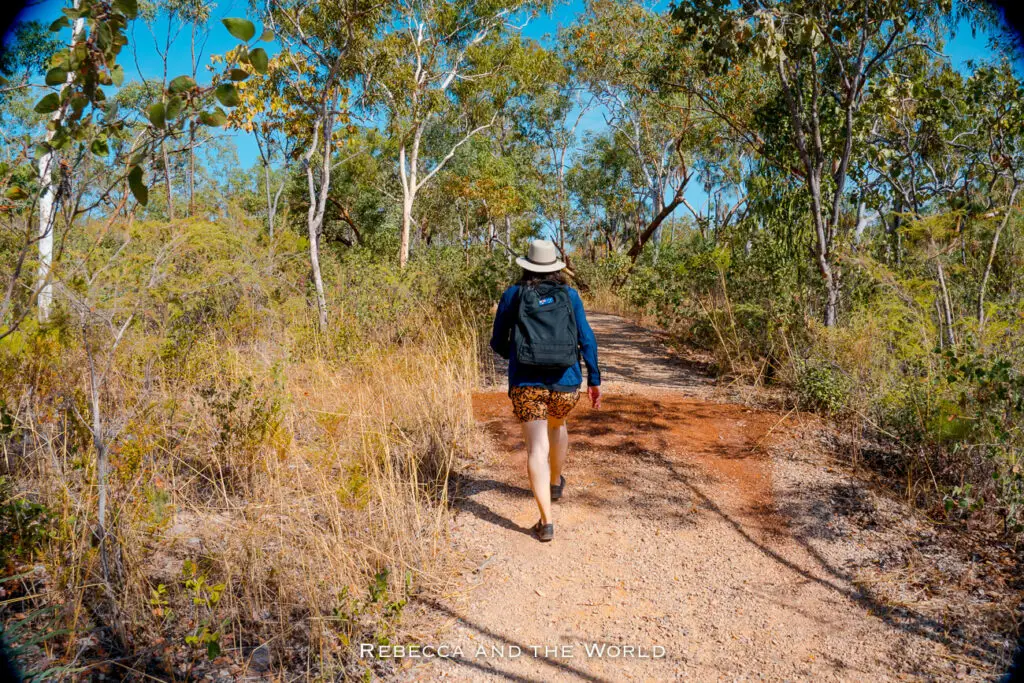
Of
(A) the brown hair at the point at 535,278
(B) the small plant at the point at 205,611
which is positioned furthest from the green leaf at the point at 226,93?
(A) the brown hair at the point at 535,278

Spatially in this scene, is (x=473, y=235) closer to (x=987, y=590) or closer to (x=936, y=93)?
(x=936, y=93)

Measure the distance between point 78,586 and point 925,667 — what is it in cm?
362

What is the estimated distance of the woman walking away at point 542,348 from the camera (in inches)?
137

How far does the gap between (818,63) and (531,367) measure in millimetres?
7090

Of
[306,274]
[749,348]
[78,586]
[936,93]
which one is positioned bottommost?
[78,586]

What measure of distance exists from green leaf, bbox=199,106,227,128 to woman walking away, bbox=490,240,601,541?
203cm

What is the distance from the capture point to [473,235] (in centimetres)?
→ 2753

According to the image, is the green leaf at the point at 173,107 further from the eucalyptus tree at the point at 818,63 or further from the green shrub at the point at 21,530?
the eucalyptus tree at the point at 818,63

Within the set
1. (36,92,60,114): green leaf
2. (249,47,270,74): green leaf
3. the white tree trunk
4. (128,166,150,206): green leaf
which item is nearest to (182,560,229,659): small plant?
the white tree trunk

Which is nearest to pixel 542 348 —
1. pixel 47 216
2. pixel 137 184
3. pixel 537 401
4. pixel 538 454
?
pixel 537 401

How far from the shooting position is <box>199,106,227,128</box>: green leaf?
169 cm

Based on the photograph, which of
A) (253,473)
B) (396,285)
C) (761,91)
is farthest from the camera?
(761,91)

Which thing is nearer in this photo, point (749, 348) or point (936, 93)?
point (936, 93)

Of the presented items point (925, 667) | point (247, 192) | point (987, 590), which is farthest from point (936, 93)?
point (247, 192)
